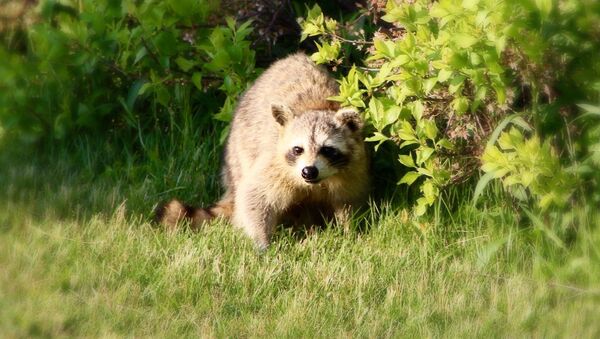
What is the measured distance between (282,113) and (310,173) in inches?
19.6

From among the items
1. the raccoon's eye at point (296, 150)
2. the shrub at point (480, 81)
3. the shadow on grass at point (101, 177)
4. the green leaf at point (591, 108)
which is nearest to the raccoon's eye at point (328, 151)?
the raccoon's eye at point (296, 150)

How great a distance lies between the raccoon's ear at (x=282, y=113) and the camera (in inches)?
229

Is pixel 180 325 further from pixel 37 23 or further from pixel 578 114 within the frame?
pixel 37 23

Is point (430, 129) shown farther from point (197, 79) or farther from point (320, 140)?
point (197, 79)

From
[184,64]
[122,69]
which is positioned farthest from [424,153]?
[122,69]

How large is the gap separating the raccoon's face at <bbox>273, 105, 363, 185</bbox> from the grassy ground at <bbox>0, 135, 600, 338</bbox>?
1.19 ft

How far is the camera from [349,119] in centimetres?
577

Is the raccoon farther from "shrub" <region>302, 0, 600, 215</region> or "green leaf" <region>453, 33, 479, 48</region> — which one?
"green leaf" <region>453, 33, 479, 48</region>

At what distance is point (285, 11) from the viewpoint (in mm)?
6734

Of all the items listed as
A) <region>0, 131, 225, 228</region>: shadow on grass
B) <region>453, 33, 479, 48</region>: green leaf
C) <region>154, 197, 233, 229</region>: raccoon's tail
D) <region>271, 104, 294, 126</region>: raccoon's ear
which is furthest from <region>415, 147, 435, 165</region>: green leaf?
<region>0, 131, 225, 228</region>: shadow on grass

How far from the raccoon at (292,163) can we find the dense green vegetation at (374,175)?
0.47 feet

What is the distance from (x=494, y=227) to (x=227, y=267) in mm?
1405

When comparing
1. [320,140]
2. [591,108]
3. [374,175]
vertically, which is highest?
[591,108]

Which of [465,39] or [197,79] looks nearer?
[465,39]
